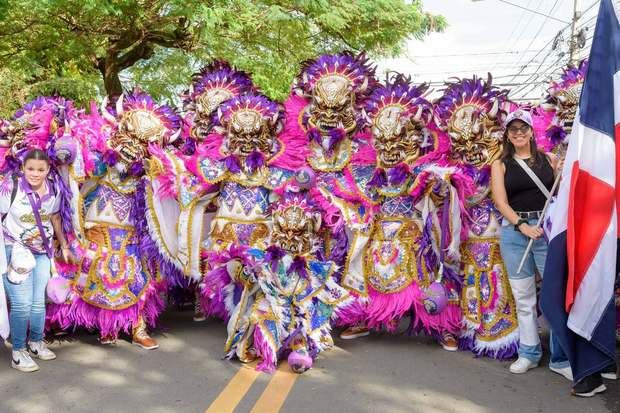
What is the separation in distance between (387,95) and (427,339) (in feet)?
6.68

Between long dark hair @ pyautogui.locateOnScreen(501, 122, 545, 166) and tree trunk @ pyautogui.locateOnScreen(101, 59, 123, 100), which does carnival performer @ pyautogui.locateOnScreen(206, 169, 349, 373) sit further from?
tree trunk @ pyautogui.locateOnScreen(101, 59, 123, 100)

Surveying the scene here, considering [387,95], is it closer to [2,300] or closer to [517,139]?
[517,139]

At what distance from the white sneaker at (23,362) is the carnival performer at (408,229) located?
2.38 meters

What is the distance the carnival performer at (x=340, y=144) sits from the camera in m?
4.78

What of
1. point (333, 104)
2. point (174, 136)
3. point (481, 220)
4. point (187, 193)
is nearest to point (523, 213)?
point (481, 220)

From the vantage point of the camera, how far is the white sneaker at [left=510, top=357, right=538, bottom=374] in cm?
411

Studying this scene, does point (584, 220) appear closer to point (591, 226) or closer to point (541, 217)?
point (591, 226)

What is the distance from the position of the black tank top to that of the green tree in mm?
4937

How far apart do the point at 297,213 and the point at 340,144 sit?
2.94ft

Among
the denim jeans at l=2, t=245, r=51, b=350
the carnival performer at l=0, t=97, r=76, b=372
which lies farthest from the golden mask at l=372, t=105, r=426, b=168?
the denim jeans at l=2, t=245, r=51, b=350

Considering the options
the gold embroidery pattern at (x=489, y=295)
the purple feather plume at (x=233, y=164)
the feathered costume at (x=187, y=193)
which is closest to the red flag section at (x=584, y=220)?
the gold embroidery pattern at (x=489, y=295)

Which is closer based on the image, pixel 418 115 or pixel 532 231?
pixel 532 231

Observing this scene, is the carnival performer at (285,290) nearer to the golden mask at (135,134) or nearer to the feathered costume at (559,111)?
the golden mask at (135,134)

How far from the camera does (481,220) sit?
4.52 m
